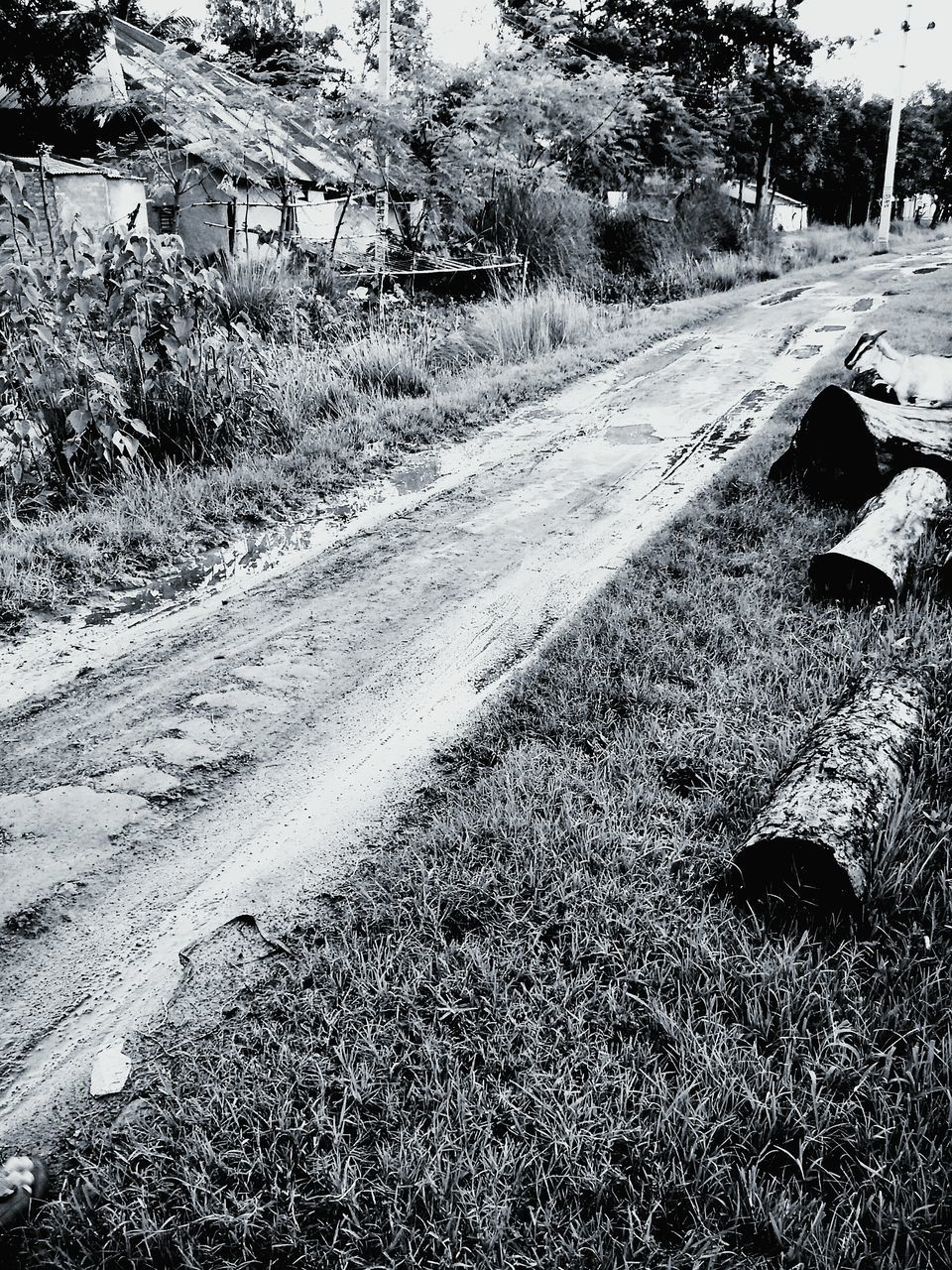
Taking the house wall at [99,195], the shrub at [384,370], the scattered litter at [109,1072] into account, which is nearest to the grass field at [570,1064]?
the scattered litter at [109,1072]

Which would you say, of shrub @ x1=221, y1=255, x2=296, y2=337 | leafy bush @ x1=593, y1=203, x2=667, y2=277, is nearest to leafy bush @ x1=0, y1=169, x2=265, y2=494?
shrub @ x1=221, y1=255, x2=296, y2=337

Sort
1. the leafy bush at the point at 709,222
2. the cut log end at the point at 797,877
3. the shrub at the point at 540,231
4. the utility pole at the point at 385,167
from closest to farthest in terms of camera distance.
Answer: the cut log end at the point at 797,877, the utility pole at the point at 385,167, the shrub at the point at 540,231, the leafy bush at the point at 709,222

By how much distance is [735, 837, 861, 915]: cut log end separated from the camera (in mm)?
2562

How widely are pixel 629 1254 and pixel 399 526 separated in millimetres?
4581

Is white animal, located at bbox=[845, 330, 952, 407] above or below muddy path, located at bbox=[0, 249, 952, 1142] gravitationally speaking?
above

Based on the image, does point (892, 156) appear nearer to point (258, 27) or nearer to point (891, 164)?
point (891, 164)

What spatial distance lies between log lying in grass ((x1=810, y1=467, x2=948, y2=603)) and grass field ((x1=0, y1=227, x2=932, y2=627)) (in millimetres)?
3401

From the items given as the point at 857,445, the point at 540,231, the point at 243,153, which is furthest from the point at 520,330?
the point at 857,445

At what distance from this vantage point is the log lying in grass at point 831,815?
8.45 feet

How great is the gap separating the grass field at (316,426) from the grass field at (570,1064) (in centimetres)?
291

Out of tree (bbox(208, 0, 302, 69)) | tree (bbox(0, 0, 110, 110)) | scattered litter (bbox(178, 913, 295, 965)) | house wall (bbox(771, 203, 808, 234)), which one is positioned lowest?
scattered litter (bbox(178, 913, 295, 965))

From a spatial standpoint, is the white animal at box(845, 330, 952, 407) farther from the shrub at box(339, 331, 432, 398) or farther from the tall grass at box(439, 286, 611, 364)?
the tall grass at box(439, 286, 611, 364)

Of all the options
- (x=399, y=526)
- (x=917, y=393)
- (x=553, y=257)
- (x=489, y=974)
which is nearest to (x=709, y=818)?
(x=489, y=974)

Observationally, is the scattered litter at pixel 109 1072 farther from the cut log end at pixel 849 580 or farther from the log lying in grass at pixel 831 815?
the cut log end at pixel 849 580
